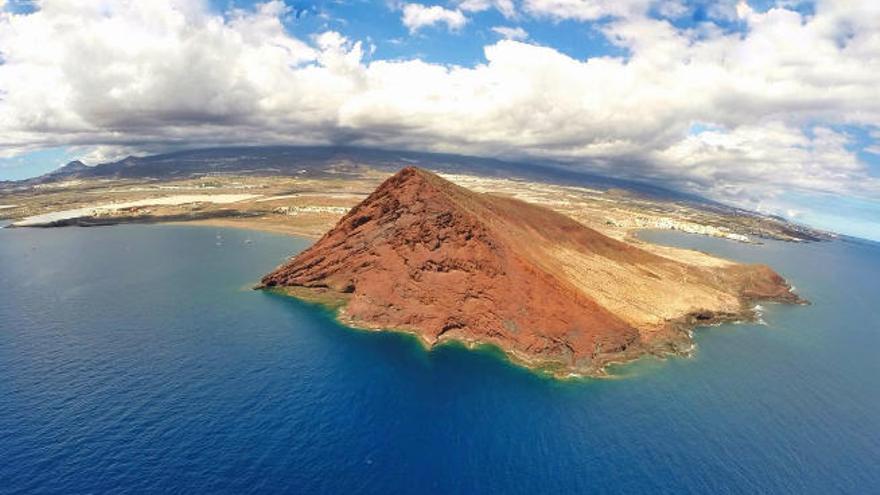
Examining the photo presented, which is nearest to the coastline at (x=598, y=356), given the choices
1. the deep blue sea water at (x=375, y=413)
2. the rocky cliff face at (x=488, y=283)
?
the rocky cliff face at (x=488, y=283)

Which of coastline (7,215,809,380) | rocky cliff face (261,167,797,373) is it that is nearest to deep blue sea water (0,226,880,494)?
coastline (7,215,809,380)

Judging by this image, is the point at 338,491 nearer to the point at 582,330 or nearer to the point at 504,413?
the point at 504,413

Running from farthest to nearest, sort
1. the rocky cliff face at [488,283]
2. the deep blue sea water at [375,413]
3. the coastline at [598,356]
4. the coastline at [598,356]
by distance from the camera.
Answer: the rocky cliff face at [488,283]
the coastline at [598,356]
the coastline at [598,356]
the deep blue sea water at [375,413]

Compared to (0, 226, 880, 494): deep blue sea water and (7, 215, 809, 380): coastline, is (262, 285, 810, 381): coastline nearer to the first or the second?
(7, 215, 809, 380): coastline

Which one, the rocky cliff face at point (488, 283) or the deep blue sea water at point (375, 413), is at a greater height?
the rocky cliff face at point (488, 283)

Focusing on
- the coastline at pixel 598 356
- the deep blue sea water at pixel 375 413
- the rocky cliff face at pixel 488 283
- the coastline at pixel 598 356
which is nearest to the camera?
the deep blue sea water at pixel 375 413

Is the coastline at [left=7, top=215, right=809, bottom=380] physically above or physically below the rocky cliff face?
below

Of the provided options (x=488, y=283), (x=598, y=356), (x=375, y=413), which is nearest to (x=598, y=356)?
(x=598, y=356)

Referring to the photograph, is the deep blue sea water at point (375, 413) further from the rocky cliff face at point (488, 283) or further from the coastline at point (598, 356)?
the rocky cliff face at point (488, 283)
